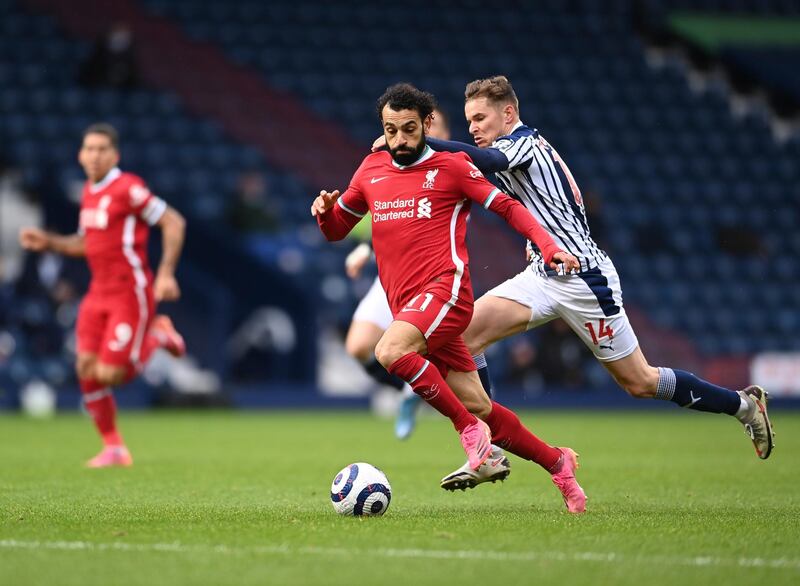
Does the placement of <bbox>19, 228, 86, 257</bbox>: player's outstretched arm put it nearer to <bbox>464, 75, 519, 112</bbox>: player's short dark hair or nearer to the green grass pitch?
the green grass pitch

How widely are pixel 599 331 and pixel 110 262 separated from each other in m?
4.76

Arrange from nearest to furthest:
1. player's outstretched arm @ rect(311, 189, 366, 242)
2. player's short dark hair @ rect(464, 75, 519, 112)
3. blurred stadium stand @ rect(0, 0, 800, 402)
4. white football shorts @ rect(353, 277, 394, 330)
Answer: player's outstretched arm @ rect(311, 189, 366, 242), player's short dark hair @ rect(464, 75, 519, 112), white football shorts @ rect(353, 277, 394, 330), blurred stadium stand @ rect(0, 0, 800, 402)

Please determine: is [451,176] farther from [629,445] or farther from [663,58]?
[663,58]

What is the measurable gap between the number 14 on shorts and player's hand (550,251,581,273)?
0.89m

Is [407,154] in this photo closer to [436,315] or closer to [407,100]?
[407,100]

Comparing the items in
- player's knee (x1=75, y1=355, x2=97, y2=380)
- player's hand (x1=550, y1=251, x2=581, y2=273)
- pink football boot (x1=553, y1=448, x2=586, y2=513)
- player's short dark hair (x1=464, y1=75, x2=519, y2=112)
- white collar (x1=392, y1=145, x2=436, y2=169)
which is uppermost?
player's short dark hair (x1=464, y1=75, x2=519, y2=112)

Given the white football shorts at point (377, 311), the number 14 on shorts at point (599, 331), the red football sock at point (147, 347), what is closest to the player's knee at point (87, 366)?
the red football sock at point (147, 347)

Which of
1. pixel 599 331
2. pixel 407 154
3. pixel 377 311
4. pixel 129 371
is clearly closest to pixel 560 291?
pixel 599 331

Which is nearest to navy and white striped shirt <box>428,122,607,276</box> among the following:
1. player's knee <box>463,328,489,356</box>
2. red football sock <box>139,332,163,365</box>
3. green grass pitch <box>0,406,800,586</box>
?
player's knee <box>463,328,489,356</box>

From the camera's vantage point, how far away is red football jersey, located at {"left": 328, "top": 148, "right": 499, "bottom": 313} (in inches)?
267

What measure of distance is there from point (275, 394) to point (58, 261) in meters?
3.51

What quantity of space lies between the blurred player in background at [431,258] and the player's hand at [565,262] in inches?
5.3

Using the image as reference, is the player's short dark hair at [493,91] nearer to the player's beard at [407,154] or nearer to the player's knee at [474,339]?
the player's beard at [407,154]

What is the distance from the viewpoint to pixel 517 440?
687cm
